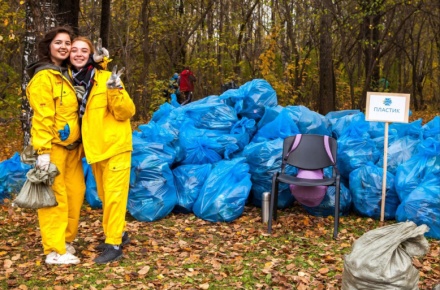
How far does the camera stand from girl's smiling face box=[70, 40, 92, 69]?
3.85 meters

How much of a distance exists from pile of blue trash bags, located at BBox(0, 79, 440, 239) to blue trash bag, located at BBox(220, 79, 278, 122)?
1 cm

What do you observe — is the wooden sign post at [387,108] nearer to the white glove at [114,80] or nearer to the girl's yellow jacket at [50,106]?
the white glove at [114,80]

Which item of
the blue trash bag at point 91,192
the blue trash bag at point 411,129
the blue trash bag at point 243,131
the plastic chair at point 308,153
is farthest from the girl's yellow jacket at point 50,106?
the blue trash bag at point 411,129

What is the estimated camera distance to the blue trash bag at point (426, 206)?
4504 mm

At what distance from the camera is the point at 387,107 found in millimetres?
5082

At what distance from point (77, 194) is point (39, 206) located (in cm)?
38

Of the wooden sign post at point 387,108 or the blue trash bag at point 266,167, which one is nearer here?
the wooden sign post at point 387,108

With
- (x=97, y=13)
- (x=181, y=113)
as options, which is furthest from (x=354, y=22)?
(x=181, y=113)

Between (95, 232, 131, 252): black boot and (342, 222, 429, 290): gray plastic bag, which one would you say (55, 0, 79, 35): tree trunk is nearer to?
(95, 232, 131, 252): black boot

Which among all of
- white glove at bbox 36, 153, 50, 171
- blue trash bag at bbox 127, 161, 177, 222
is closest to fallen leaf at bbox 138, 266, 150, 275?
white glove at bbox 36, 153, 50, 171

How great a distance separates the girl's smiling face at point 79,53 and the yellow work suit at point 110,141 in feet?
0.43

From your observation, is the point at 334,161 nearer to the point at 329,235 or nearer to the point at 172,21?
the point at 329,235

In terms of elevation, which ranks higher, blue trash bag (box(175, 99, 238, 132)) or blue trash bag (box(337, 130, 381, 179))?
blue trash bag (box(175, 99, 238, 132))

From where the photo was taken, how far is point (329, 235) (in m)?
4.67
